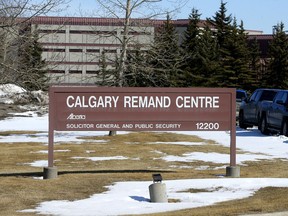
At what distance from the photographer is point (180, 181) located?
13.0 metres

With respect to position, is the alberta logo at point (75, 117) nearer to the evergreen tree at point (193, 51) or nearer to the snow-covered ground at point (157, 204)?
the snow-covered ground at point (157, 204)

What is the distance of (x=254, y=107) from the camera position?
28750mm

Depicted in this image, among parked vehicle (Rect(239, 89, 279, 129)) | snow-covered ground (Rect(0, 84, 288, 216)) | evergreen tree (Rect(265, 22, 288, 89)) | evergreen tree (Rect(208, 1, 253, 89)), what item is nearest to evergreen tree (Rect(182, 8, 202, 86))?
evergreen tree (Rect(208, 1, 253, 89))

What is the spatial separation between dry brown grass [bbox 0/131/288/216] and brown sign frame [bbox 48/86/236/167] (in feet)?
3.11

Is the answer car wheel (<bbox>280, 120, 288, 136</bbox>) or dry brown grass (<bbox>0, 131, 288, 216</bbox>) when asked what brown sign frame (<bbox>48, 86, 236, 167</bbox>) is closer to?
dry brown grass (<bbox>0, 131, 288, 216</bbox>)

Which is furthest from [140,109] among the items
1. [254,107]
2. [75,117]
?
[254,107]

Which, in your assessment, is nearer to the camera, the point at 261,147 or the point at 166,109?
the point at 166,109

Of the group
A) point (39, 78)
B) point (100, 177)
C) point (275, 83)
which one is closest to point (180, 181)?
point (100, 177)

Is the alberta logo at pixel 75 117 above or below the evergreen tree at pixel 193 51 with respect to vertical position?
below

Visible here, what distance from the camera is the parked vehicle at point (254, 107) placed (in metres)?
27.6

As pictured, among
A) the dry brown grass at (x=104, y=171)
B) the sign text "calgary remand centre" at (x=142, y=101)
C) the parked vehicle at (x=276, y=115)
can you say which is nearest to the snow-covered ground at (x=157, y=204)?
the dry brown grass at (x=104, y=171)

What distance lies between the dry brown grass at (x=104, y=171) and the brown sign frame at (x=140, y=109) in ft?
3.11

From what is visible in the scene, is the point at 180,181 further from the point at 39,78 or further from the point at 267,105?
the point at 267,105

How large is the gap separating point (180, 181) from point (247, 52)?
63.1 m
